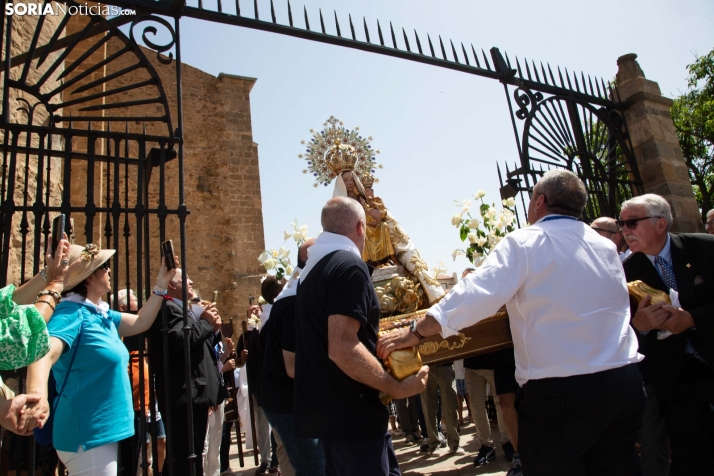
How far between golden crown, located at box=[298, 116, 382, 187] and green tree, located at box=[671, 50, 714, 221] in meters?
17.7

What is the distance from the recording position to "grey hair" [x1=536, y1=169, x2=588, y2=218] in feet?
9.58

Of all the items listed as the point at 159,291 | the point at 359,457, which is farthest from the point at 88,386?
the point at 359,457

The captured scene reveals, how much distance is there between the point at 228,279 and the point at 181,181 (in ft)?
44.3

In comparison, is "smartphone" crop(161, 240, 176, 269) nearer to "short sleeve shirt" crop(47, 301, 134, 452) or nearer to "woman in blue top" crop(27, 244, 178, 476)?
"woman in blue top" crop(27, 244, 178, 476)

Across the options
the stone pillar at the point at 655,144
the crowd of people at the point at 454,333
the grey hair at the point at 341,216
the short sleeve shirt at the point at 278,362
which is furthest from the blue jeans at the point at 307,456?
the stone pillar at the point at 655,144

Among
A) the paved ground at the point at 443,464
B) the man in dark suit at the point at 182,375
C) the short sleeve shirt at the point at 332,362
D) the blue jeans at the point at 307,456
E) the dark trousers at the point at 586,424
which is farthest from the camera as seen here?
the paved ground at the point at 443,464

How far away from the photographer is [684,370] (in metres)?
3.47

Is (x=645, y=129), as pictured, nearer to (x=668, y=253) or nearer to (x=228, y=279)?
(x=668, y=253)

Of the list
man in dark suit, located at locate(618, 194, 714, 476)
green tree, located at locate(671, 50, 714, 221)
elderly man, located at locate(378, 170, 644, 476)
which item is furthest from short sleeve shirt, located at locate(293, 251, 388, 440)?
green tree, located at locate(671, 50, 714, 221)

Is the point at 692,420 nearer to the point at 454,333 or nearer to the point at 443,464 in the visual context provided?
→ the point at 454,333

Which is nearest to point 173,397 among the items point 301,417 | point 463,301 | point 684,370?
point 301,417

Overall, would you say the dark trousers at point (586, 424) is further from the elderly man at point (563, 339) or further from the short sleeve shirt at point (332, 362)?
the short sleeve shirt at point (332, 362)

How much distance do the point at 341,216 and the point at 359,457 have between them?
1225mm

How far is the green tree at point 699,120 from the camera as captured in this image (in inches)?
774
